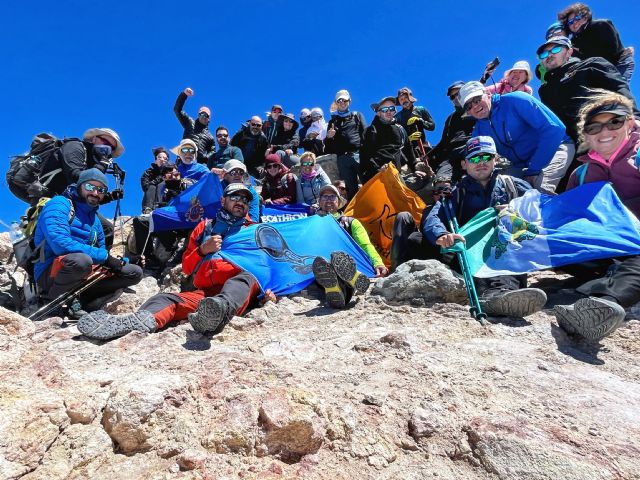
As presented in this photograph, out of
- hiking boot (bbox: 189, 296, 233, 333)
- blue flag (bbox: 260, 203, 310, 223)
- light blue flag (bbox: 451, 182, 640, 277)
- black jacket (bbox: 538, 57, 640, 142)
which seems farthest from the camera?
blue flag (bbox: 260, 203, 310, 223)

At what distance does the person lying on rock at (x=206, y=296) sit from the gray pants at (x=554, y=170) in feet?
13.2

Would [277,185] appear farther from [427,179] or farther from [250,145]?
[427,179]

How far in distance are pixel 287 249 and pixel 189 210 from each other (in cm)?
276

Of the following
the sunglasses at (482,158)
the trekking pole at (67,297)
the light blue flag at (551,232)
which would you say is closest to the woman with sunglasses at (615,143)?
the light blue flag at (551,232)

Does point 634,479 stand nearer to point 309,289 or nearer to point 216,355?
point 216,355

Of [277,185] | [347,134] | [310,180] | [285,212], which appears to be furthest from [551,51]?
[277,185]

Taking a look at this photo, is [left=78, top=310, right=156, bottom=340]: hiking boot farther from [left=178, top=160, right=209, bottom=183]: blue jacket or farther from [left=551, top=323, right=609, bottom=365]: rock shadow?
[left=178, top=160, right=209, bottom=183]: blue jacket

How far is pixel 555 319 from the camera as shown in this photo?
12.4 feet

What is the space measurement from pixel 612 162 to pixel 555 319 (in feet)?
6.86

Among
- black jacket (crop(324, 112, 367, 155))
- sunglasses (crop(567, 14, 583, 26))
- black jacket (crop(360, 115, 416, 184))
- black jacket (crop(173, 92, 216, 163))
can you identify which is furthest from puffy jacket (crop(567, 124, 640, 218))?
black jacket (crop(173, 92, 216, 163))

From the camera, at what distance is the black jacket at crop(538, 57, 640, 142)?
20.8 ft

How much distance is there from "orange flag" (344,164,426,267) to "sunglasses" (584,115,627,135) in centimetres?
358

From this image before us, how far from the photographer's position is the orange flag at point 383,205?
8000mm

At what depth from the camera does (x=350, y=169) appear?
427 inches
